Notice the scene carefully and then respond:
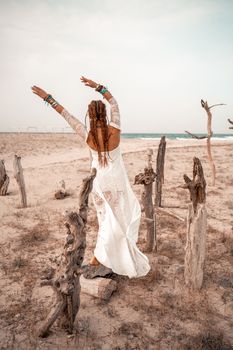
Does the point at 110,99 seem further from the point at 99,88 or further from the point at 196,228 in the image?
the point at 196,228

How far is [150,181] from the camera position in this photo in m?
4.96

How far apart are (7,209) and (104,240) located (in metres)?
5.89

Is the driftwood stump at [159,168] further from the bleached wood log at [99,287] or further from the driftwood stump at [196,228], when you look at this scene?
the bleached wood log at [99,287]

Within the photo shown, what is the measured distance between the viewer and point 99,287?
3980 millimetres

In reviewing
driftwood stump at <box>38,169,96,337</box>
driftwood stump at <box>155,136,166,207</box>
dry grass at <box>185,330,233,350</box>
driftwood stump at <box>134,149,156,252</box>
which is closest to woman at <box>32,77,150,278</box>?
driftwood stump at <box>38,169,96,337</box>

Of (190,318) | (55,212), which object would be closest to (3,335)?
(190,318)

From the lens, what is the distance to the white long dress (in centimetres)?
381

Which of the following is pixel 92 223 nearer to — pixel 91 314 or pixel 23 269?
pixel 23 269

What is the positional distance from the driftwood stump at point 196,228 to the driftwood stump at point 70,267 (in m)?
1.70

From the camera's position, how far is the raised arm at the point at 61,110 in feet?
11.7

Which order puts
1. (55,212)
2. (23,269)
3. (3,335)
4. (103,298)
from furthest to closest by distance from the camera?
(55,212) < (23,269) < (103,298) < (3,335)

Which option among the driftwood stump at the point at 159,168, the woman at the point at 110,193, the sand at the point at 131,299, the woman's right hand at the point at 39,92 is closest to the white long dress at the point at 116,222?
the woman at the point at 110,193

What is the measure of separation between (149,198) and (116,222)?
1540 mm

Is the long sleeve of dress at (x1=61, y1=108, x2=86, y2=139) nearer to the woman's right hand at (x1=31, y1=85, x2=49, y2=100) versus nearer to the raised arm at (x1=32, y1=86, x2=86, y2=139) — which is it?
the raised arm at (x1=32, y1=86, x2=86, y2=139)
